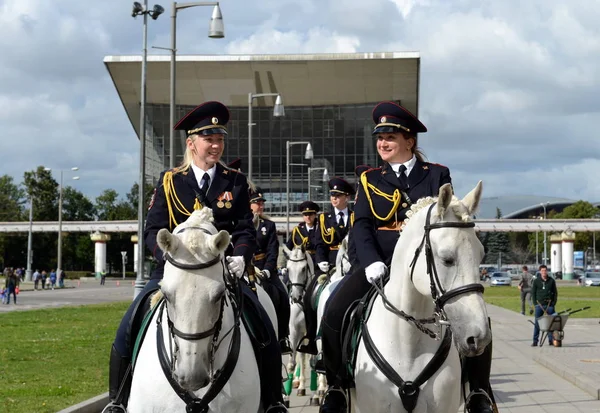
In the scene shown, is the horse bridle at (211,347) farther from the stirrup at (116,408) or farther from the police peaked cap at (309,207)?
the police peaked cap at (309,207)

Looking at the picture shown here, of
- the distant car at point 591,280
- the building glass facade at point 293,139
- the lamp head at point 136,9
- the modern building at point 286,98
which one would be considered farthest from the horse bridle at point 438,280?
the building glass facade at point 293,139

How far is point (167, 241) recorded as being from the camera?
18.4 ft

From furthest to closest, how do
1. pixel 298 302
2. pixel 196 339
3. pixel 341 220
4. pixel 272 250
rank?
1. pixel 341 220
2. pixel 298 302
3. pixel 272 250
4. pixel 196 339

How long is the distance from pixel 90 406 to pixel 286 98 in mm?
100220

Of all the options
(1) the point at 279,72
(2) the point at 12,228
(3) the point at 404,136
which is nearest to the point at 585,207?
(1) the point at 279,72

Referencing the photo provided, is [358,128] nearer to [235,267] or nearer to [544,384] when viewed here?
[544,384]

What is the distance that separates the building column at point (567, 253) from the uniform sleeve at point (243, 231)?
104896 millimetres

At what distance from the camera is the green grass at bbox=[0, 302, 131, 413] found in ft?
45.3

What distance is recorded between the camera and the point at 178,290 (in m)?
5.48

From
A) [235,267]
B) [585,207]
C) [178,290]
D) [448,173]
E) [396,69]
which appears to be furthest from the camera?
[585,207]

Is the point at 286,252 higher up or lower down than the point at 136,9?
lower down

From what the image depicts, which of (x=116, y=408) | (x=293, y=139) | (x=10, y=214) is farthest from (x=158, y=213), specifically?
(x=10, y=214)

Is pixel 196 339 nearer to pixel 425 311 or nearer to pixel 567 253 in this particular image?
pixel 425 311

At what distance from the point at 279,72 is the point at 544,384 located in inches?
3685
